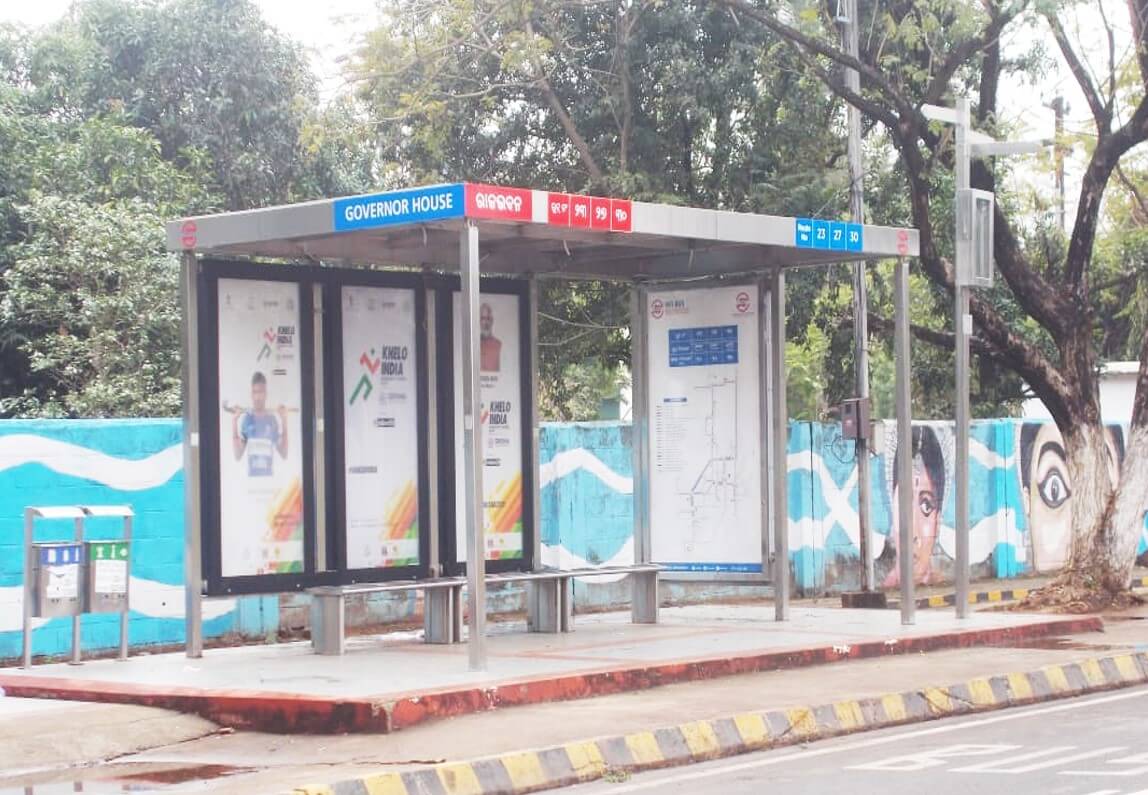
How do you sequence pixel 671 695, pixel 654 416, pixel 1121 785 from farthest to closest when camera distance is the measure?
pixel 654 416, pixel 671 695, pixel 1121 785

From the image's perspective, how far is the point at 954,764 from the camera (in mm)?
8758

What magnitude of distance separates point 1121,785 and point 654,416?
7686mm

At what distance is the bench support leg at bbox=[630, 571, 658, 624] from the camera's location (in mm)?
14828

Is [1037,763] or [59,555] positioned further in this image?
[59,555]

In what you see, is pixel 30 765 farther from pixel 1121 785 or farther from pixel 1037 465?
pixel 1037 465

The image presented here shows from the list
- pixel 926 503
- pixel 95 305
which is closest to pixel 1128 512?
pixel 926 503

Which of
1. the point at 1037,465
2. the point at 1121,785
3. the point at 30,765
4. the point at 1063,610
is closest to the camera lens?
the point at 1121,785

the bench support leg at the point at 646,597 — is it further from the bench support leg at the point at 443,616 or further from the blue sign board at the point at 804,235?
the blue sign board at the point at 804,235

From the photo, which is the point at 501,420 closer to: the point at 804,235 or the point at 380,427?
the point at 380,427

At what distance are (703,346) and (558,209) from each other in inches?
140

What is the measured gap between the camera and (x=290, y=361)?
1279 centimetres

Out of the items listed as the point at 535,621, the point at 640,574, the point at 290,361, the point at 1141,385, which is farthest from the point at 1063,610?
the point at 290,361

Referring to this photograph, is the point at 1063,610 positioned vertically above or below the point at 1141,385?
below

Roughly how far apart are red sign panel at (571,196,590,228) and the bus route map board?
3.20 m
